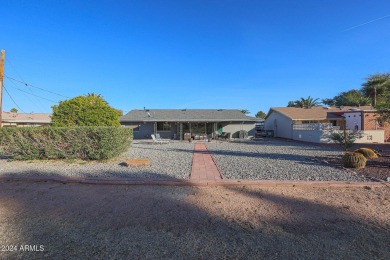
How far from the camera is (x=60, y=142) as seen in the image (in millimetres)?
9461

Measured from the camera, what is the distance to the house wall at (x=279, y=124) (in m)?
27.2

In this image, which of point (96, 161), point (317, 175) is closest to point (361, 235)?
point (317, 175)

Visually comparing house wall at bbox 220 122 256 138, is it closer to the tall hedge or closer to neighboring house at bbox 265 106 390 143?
neighboring house at bbox 265 106 390 143

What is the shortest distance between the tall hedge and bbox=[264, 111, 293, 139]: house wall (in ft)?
73.4

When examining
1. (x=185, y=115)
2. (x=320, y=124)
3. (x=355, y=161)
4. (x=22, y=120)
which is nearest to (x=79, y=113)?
(x=185, y=115)

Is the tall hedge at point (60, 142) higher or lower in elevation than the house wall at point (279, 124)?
lower

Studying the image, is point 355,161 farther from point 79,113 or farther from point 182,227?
point 79,113

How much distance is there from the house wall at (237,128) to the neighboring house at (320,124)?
176 inches

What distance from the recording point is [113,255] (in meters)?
2.77

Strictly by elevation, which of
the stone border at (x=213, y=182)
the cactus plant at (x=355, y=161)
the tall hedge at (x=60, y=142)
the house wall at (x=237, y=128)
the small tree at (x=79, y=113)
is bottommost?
the stone border at (x=213, y=182)

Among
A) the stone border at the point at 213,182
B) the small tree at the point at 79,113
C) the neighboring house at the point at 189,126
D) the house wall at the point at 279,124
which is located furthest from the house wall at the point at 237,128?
the stone border at the point at 213,182

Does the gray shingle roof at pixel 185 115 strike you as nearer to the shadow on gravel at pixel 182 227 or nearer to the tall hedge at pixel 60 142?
the tall hedge at pixel 60 142

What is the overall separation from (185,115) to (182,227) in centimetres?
2460

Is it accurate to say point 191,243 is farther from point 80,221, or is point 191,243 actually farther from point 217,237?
point 80,221
